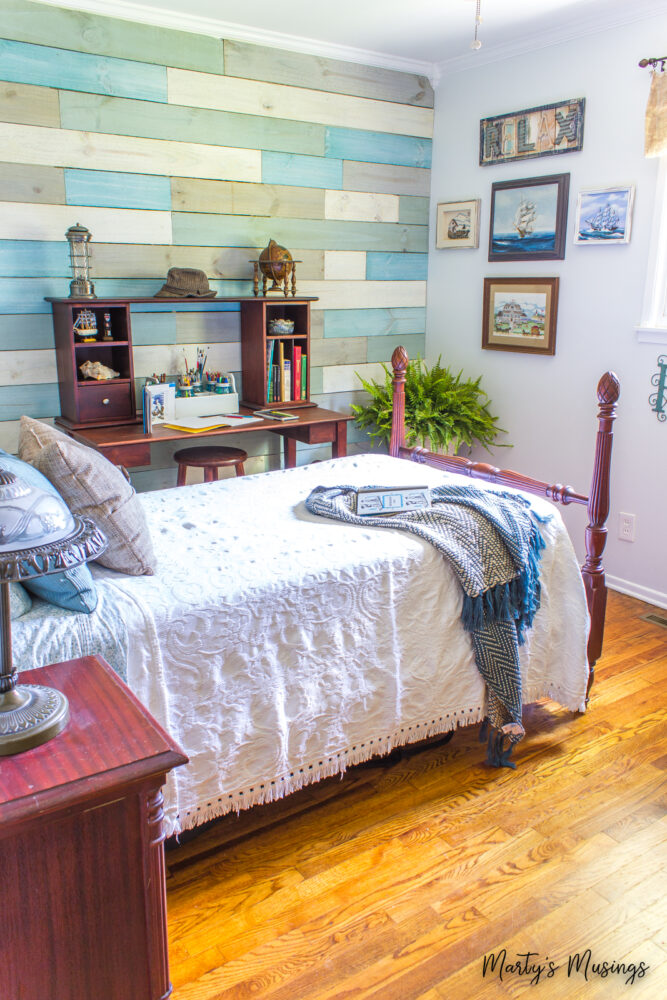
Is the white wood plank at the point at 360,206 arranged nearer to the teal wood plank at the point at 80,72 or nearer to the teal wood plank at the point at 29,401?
the teal wood plank at the point at 80,72

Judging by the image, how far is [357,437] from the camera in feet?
14.8

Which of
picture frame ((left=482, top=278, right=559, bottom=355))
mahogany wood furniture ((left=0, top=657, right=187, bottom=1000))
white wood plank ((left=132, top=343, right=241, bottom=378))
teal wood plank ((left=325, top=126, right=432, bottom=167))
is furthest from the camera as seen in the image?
teal wood plank ((left=325, top=126, right=432, bottom=167))

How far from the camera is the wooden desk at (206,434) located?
3.23 m

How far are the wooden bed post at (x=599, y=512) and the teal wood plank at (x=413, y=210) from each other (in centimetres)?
234

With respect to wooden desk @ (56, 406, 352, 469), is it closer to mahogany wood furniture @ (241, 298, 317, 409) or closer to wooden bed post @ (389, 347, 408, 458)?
mahogany wood furniture @ (241, 298, 317, 409)

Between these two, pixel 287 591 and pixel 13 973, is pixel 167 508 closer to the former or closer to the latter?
pixel 287 591

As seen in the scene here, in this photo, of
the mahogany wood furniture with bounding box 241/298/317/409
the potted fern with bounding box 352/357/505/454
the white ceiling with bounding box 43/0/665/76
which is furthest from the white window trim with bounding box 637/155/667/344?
the mahogany wood furniture with bounding box 241/298/317/409

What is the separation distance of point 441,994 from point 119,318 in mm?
2791

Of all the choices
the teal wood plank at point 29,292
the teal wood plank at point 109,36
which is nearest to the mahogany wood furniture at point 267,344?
the teal wood plank at point 29,292

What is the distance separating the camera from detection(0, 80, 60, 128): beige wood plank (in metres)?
3.14

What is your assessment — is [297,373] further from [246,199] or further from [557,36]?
[557,36]

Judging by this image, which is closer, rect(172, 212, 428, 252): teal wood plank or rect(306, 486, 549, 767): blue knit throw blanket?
rect(306, 486, 549, 767): blue knit throw blanket

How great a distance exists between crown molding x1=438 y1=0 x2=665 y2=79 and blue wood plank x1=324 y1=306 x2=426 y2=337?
1.23 metres

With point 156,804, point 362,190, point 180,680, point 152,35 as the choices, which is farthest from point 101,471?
point 362,190
